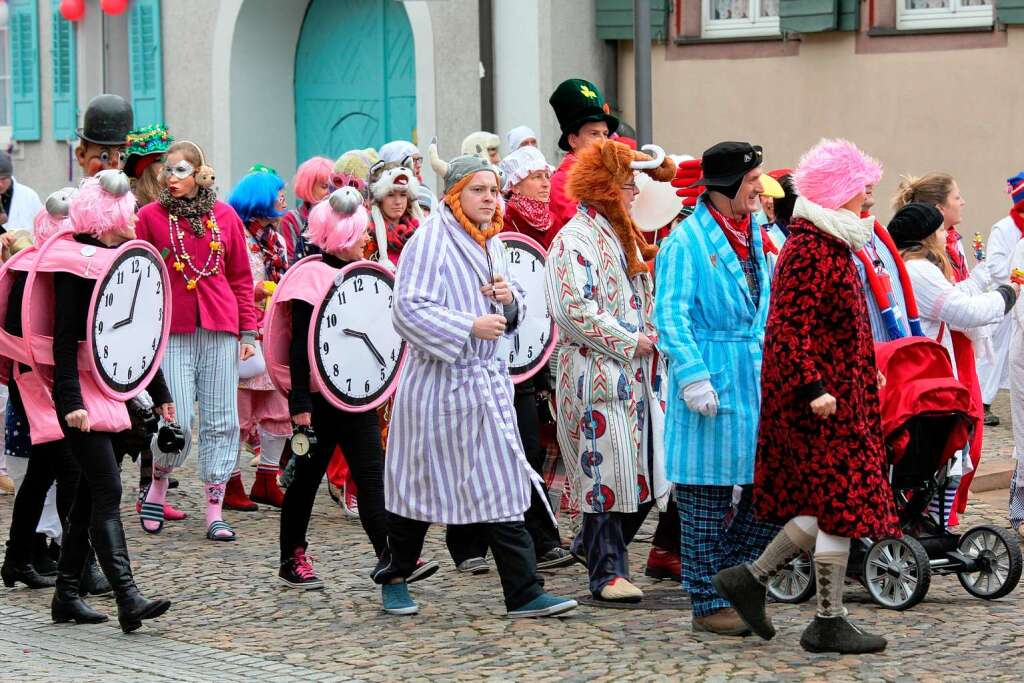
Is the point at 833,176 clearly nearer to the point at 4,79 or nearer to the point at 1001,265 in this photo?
the point at 1001,265

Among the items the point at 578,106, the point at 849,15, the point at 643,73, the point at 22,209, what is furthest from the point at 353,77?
the point at 578,106

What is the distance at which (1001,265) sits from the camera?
11.5 metres

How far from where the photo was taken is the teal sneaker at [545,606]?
7254 mm

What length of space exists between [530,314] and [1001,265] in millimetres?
3930

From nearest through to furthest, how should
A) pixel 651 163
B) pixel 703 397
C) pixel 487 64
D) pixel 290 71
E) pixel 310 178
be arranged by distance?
pixel 703 397 → pixel 651 163 → pixel 310 178 → pixel 487 64 → pixel 290 71

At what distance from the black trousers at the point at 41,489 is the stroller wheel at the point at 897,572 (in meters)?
3.14

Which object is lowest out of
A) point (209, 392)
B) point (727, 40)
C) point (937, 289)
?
point (209, 392)

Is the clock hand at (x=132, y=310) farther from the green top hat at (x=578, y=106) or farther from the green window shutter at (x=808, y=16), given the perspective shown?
the green window shutter at (x=808, y=16)

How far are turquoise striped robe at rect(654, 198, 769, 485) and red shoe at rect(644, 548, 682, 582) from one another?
1.10m

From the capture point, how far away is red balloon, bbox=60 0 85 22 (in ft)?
64.7

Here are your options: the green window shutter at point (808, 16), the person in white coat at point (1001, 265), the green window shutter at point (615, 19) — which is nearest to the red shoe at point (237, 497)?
the person in white coat at point (1001, 265)

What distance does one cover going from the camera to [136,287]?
7469 millimetres

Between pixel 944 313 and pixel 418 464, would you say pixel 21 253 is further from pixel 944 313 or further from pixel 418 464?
pixel 944 313

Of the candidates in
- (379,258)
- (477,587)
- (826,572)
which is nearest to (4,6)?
(379,258)
